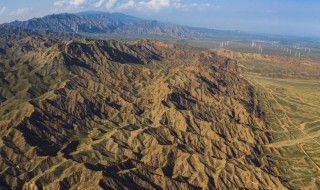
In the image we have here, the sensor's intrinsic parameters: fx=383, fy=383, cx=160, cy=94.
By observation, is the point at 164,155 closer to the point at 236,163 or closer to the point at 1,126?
the point at 236,163

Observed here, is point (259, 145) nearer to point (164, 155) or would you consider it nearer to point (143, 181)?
point (164, 155)

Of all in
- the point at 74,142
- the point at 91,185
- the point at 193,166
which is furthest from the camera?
the point at 74,142

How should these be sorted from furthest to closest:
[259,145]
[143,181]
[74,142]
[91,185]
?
[259,145] < [74,142] < [143,181] < [91,185]

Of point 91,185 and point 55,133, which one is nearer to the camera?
point 91,185

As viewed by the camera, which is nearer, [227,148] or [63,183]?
[63,183]

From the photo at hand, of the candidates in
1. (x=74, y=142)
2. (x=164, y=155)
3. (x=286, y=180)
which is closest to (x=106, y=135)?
(x=74, y=142)

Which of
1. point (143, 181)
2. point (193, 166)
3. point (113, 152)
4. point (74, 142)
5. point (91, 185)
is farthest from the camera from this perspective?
point (74, 142)

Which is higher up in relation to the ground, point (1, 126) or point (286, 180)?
point (1, 126)

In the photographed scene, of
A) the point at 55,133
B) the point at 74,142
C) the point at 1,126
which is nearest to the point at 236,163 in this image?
the point at 74,142

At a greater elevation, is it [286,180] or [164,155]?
[164,155]

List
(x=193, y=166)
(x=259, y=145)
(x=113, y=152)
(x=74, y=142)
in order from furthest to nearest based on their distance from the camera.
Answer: (x=259, y=145)
(x=74, y=142)
(x=113, y=152)
(x=193, y=166)
